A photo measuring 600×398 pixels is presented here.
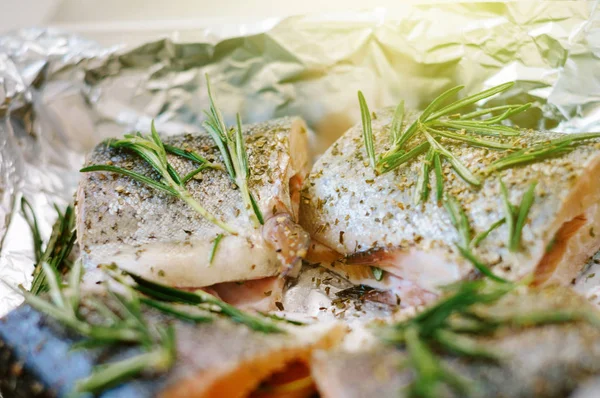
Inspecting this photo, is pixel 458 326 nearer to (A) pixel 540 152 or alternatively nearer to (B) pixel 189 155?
(A) pixel 540 152

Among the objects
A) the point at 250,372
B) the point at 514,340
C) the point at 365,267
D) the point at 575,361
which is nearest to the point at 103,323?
A: the point at 250,372

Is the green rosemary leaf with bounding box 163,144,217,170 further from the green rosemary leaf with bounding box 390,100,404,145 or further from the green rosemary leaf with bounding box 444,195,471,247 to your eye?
the green rosemary leaf with bounding box 444,195,471,247

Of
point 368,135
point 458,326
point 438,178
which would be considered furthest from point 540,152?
point 458,326

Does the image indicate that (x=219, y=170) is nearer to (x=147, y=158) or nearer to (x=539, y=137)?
(x=147, y=158)

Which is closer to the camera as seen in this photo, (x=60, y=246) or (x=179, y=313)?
(x=179, y=313)

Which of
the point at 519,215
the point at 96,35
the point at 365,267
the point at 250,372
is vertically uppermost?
the point at 96,35
